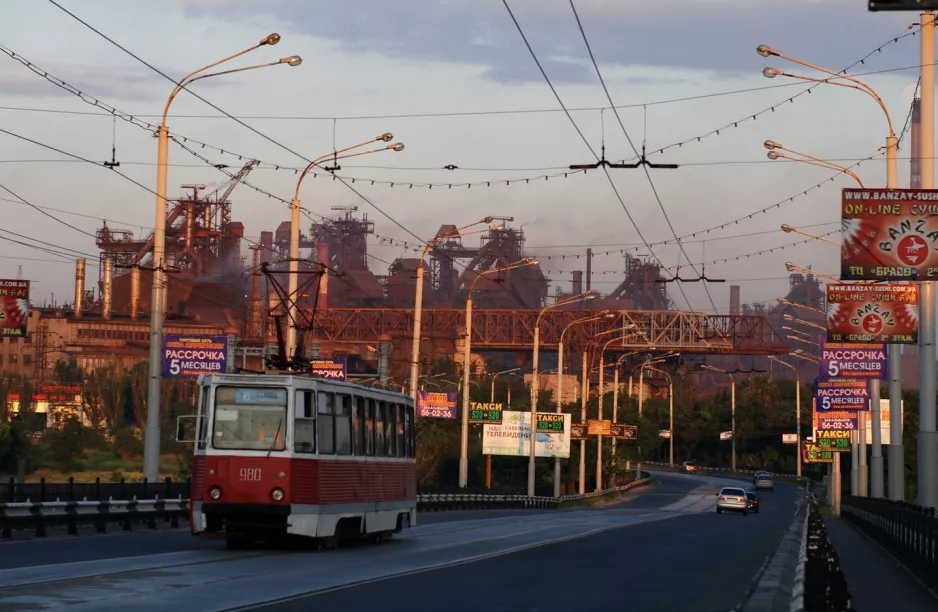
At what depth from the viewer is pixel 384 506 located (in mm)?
27484

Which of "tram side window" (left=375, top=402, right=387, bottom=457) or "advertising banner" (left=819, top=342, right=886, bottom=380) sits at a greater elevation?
"advertising banner" (left=819, top=342, right=886, bottom=380)

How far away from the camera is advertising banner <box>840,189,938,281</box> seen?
83.5 ft

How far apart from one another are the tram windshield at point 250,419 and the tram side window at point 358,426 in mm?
2248

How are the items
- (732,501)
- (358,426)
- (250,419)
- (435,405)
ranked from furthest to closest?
(435,405) → (732,501) → (358,426) → (250,419)

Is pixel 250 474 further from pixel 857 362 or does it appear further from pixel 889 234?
pixel 857 362

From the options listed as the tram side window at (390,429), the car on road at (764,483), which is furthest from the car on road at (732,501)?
the tram side window at (390,429)

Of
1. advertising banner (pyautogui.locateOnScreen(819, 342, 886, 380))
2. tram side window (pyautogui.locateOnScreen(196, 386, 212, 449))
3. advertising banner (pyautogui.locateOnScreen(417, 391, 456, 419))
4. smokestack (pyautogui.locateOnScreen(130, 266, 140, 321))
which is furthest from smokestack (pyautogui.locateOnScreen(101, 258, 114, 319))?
tram side window (pyautogui.locateOnScreen(196, 386, 212, 449))

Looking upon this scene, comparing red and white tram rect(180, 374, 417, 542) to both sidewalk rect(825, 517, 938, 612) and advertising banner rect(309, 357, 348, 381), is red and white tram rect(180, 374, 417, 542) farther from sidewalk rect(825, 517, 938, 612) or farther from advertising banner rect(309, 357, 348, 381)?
advertising banner rect(309, 357, 348, 381)

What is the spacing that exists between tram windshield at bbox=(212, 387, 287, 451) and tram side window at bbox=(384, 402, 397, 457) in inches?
173

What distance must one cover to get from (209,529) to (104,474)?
67.2m

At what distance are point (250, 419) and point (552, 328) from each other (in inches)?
5608

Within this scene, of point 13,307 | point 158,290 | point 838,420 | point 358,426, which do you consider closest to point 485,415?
point 838,420

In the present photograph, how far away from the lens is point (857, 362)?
41406mm

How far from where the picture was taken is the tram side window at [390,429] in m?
27.6
